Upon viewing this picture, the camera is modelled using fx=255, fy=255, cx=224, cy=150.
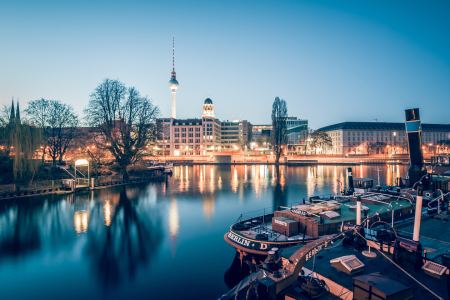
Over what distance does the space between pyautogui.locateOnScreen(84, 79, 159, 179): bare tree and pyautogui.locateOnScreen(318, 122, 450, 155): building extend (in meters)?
106

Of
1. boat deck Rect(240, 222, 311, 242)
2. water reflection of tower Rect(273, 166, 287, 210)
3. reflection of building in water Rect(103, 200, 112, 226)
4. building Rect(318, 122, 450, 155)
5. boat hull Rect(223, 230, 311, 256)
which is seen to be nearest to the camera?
boat hull Rect(223, 230, 311, 256)

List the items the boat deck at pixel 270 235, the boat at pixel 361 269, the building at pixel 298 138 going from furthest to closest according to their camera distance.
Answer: the building at pixel 298 138 → the boat deck at pixel 270 235 → the boat at pixel 361 269

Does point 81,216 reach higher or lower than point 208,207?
higher

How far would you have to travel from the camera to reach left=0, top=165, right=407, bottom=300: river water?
40.1ft

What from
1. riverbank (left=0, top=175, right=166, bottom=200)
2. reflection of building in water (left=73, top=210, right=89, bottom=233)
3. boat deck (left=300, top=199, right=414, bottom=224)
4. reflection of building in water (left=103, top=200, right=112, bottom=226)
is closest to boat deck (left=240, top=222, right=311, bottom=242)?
boat deck (left=300, top=199, right=414, bottom=224)

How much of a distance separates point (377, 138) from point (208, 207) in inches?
4948

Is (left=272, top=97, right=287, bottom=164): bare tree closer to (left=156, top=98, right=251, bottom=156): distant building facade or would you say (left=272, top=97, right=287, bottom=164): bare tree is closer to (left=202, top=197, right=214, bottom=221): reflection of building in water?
(left=156, top=98, right=251, bottom=156): distant building facade

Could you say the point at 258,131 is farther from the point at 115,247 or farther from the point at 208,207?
the point at 115,247

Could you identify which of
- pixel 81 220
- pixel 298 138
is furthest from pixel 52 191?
pixel 298 138

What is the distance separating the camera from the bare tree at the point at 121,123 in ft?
141

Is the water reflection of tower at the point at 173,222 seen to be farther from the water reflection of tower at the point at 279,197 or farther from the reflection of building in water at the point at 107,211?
the water reflection of tower at the point at 279,197

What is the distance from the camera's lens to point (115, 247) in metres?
17.0

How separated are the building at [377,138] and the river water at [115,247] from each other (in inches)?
4170

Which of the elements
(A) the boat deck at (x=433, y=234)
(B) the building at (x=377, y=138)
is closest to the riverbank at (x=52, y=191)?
(A) the boat deck at (x=433, y=234)
